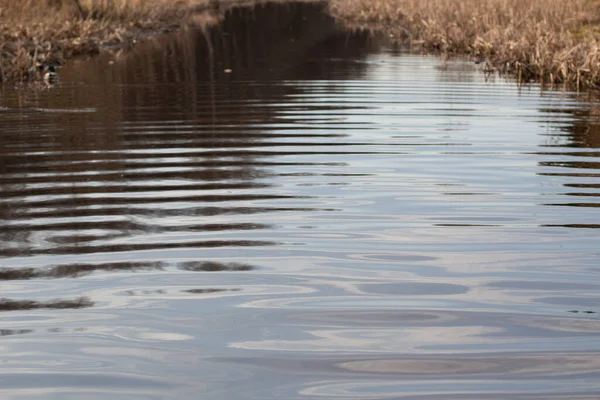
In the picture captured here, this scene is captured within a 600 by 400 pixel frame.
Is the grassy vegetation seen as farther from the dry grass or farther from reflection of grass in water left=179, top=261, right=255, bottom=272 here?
reflection of grass in water left=179, top=261, right=255, bottom=272

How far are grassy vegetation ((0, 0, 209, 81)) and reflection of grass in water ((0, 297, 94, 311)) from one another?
11.9 meters

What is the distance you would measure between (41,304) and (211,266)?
34.7 inches

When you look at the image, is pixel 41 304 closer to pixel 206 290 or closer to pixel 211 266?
pixel 206 290

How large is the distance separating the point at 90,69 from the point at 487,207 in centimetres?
1286

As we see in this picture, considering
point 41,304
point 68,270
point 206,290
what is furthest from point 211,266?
point 41,304

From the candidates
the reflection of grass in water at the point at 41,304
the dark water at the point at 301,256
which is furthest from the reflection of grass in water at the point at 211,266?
the reflection of grass in water at the point at 41,304

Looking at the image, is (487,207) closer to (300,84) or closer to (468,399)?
(468,399)

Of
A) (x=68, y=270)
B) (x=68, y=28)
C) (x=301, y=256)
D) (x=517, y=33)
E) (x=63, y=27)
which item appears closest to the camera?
(x=68, y=270)

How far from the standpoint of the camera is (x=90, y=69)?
58.0 ft

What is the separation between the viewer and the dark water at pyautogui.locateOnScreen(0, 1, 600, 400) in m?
3.41

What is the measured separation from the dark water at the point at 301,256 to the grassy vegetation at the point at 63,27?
5.45 m

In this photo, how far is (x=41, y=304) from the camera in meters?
4.09

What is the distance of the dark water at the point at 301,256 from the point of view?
341 centimetres

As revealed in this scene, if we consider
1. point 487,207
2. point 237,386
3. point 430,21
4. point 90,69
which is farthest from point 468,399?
point 430,21
